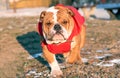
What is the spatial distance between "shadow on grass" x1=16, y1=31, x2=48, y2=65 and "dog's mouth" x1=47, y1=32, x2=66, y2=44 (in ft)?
4.58

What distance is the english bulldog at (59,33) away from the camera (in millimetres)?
6203

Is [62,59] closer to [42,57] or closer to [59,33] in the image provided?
[42,57]

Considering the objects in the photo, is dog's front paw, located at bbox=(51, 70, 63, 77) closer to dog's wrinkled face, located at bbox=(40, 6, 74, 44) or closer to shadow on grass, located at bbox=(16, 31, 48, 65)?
dog's wrinkled face, located at bbox=(40, 6, 74, 44)

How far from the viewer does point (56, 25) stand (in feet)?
20.1

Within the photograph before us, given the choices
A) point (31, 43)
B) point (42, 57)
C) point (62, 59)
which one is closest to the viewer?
point (62, 59)

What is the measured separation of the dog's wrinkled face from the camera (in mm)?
6168

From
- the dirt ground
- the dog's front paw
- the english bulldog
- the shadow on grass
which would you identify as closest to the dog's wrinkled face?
the english bulldog

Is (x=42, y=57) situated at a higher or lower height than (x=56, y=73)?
lower

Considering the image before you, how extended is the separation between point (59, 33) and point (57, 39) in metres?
0.14

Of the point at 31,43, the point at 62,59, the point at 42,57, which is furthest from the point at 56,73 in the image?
the point at 31,43

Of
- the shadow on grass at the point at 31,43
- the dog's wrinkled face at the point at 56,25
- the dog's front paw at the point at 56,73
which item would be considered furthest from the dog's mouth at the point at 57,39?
the shadow on grass at the point at 31,43

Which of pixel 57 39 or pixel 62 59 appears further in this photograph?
pixel 62 59

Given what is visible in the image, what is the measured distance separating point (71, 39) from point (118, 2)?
50.8 feet

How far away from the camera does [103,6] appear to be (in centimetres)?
2272
